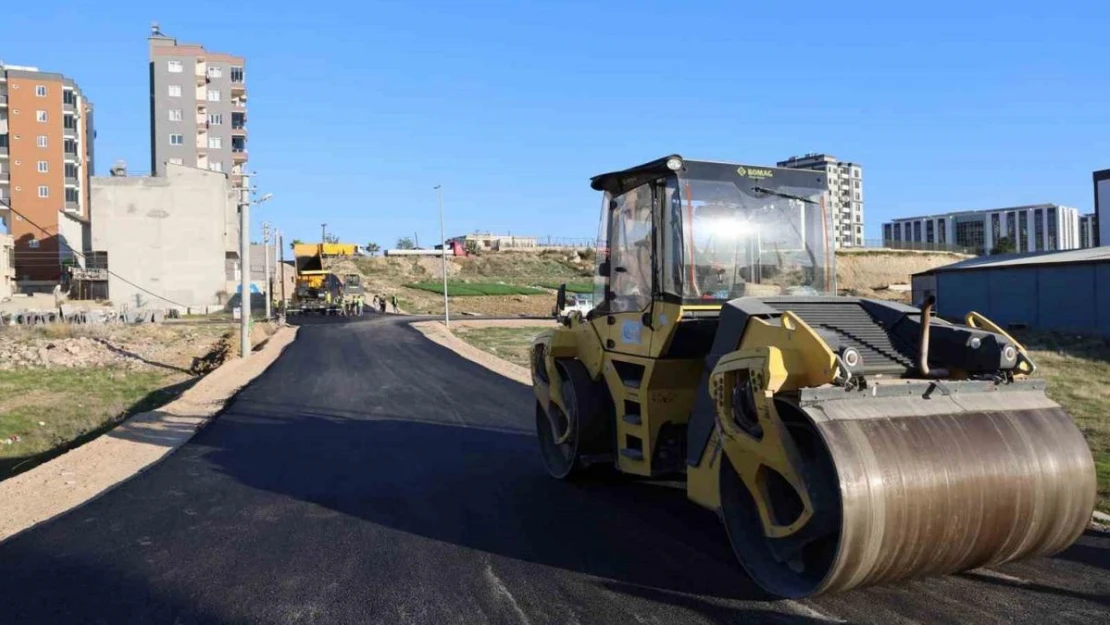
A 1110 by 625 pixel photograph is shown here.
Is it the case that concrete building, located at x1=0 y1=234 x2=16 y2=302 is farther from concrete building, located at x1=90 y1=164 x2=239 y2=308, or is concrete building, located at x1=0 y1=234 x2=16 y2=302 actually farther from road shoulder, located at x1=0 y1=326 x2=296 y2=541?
road shoulder, located at x1=0 y1=326 x2=296 y2=541

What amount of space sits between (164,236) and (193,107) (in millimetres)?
23834

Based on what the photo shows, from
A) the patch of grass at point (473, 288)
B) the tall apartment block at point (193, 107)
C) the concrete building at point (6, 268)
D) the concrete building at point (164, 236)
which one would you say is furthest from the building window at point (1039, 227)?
the concrete building at point (6, 268)

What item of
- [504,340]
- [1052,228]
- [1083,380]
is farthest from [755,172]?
[1052,228]

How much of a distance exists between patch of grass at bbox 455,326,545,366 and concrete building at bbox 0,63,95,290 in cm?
5175

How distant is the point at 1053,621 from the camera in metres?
4.68

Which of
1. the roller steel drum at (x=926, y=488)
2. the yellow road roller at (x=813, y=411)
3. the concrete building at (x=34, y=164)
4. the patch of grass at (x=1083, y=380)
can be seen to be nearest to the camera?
the roller steel drum at (x=926, y=488)

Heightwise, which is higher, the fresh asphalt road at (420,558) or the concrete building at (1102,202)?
the concrete building at (1102,202)

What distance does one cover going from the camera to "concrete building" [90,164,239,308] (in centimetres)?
6122

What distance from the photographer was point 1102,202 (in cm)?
6134

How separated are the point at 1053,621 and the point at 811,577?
4.14 ft

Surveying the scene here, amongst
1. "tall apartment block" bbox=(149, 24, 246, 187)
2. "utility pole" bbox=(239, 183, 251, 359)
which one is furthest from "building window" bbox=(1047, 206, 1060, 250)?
"utility pole" bbox=(239, 183, 251, 359)

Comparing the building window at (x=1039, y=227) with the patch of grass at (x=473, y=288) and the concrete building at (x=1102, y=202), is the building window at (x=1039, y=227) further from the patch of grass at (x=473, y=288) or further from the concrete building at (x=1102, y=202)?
the patch of grass at (x=473, y=288)

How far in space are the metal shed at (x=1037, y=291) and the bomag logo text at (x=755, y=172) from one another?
2685 centimetres

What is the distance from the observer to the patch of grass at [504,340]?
87.9 ft
